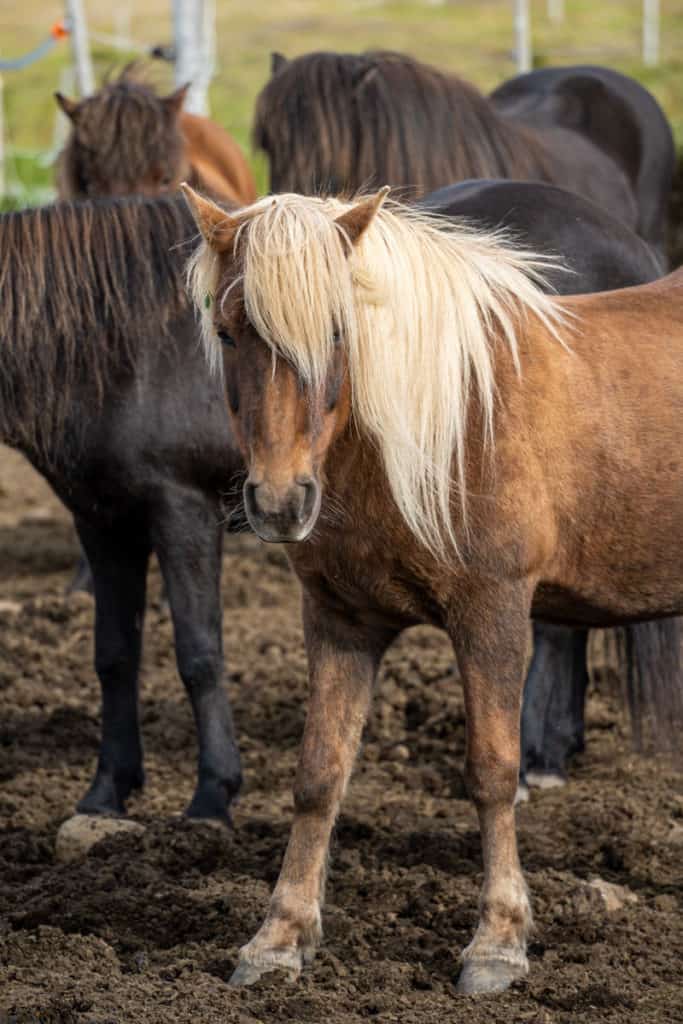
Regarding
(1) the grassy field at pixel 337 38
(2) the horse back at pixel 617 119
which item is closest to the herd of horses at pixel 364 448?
(2) the horse back at pixel 617 119

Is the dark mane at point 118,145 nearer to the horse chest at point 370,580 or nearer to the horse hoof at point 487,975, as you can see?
the horse chest at point 370,580

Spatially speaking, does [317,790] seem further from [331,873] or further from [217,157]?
[217,157]

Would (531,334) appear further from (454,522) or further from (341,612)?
(341,612)

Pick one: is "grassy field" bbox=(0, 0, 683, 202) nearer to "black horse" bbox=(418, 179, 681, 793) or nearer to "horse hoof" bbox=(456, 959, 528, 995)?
"black horse" bbox=(418, 179, 681, 793)

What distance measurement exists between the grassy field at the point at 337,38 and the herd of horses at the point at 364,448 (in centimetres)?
1677

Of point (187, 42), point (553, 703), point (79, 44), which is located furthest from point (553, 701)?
point (79, 44)

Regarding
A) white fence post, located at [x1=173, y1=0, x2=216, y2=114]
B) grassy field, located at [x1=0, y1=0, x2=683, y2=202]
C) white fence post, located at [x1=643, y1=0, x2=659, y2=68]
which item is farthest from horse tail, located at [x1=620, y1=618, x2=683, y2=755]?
white fence post, located at [x1=643, y1=0, x2=659, y2=68]

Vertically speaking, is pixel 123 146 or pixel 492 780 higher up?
pixel 123 146

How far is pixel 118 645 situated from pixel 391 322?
1.83 metres

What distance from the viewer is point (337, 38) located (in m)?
32.4

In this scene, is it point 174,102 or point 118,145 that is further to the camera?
point 174,102

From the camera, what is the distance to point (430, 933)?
338 cm

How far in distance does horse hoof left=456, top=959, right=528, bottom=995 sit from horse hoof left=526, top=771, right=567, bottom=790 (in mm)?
1459

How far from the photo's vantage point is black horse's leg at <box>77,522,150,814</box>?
4.41 meters
